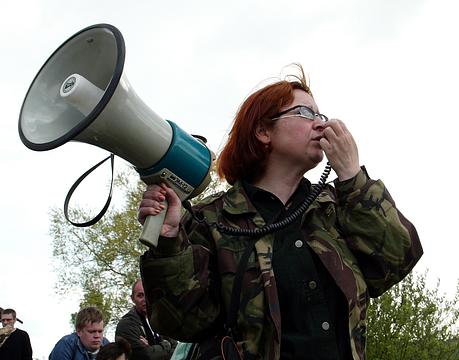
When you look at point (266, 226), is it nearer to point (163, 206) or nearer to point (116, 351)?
point (163, 206)

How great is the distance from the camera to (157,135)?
271cm

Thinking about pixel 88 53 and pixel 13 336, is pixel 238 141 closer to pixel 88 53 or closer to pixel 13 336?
pixel 88 53

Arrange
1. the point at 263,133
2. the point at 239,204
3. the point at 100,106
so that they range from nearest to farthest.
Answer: the point at 100,106 < the point at 239,204 < the point at 263,133

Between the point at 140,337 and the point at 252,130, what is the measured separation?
11.5ft

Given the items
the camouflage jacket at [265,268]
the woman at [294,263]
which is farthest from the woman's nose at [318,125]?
the camouflage jacket at [265,268]

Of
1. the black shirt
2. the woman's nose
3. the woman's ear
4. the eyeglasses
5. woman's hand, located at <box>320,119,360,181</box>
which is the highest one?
the eyeglasses

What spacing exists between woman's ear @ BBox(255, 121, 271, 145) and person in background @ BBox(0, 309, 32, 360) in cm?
540

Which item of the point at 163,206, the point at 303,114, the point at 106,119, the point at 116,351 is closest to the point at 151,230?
the point at 163,206

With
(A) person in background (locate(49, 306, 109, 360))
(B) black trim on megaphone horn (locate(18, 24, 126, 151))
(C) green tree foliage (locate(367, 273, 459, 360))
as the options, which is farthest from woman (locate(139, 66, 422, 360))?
(C) green tree foliage (locate(367, 273, 459, 360))

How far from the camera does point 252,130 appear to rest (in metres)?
3.06

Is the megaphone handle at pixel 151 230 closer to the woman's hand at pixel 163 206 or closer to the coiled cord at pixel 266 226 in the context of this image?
the woman's hand at pixel 163 206

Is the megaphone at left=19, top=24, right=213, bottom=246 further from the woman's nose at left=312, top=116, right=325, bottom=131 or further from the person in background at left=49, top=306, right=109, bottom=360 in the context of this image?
the person in background at left=49, top=306, right=109, bottom=360

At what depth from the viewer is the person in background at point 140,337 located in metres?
5.98

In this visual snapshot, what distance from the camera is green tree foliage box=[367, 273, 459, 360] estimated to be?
17.0 m
